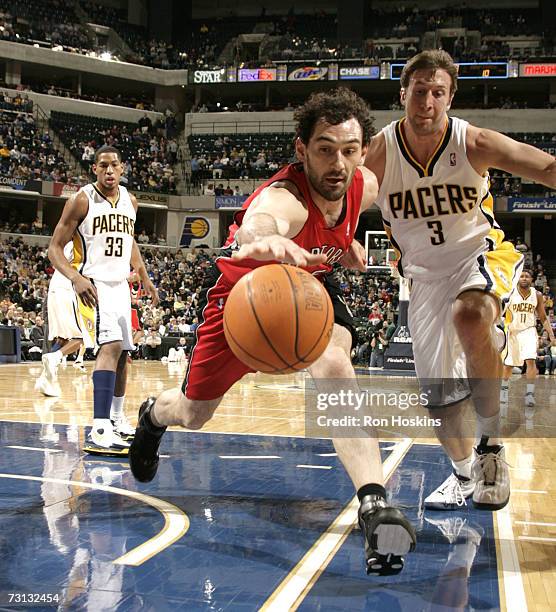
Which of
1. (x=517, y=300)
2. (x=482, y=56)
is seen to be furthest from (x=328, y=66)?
(x=517, y=300)

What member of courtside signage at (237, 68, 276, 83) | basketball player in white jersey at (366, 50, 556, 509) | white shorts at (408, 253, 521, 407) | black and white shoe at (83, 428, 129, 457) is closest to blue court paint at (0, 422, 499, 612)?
black and white shoe at (83, 428, 129, 457)

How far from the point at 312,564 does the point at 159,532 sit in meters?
0.77

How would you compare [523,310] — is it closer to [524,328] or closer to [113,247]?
[524,328]

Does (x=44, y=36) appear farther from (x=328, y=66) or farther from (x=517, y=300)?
(x=517, y=300)

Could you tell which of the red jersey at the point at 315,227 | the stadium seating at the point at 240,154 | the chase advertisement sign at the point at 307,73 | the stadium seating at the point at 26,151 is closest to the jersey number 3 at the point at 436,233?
the red jersey at the point at 315,227

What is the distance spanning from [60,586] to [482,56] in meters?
32.1

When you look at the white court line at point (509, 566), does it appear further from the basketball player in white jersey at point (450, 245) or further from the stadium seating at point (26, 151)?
the stadium seating at point (26, 151)

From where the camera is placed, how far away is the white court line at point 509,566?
247cm

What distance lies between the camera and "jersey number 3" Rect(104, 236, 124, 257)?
17.9ft

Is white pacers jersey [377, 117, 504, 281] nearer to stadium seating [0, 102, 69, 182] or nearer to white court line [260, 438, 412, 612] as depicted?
white court line [260, 438, 412, 612]

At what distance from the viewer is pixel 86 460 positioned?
15.7 ft

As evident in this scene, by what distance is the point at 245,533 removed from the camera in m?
3.21

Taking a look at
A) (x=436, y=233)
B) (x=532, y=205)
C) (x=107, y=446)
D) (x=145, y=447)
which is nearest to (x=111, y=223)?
(x=107, y=446)

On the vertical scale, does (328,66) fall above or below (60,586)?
above
